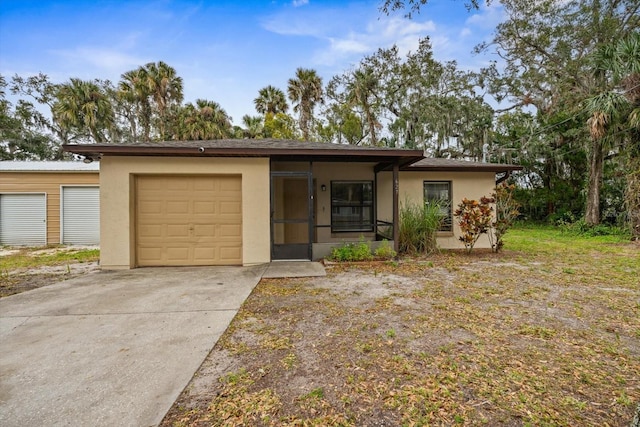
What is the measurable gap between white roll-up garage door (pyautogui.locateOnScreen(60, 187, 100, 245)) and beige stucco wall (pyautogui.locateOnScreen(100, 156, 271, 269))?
17.6 feet

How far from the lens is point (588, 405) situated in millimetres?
1985

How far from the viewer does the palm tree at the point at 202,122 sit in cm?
1790

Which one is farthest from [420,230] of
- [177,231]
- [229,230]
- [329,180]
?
[177,231]

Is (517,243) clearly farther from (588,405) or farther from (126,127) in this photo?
(126,127)

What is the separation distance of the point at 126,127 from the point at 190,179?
73.4ft

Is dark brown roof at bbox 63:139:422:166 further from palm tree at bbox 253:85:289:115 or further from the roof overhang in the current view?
palm tree at bbox 253:85:289:115

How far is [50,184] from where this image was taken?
1031 centimetres

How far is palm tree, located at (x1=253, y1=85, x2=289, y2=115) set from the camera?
2077cm

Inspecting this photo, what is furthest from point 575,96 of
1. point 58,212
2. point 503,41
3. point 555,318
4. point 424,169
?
point 58,212

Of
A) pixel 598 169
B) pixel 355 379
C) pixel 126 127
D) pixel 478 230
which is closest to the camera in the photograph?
pixel 355 379

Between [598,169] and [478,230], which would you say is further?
[598,169]

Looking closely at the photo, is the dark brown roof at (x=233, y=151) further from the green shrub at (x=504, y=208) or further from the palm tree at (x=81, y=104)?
the palm tree at (x=81, y=104)

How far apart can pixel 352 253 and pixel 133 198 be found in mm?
4991

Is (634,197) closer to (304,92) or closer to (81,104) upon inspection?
(304,92)
